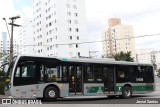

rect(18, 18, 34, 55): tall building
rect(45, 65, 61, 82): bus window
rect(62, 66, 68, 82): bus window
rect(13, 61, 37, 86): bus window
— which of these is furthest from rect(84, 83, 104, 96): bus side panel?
rect(18, 18, 34, 55): tall building

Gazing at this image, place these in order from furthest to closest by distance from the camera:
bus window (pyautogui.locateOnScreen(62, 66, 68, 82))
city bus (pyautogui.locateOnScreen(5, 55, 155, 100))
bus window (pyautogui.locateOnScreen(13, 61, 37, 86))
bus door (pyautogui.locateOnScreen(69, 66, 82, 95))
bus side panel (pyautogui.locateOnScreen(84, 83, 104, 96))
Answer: bus side panel (pyautogui.locateOnScreen(84, 83, 104, 96))
bus door (pyautogui.locateOnScreen(69, 66, 82, 95))
bus window (pyautogui.locateOnScreen(62, 66, 68, 82))
city bus (pyautogui.locateOnScreen(5, 55, 155, 100))
bus window (pyautogui.locateOnScreen(13, 61, 37, 86))

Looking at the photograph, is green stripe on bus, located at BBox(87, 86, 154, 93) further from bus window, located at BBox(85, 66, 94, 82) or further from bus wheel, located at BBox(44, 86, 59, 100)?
bus wheel, located at BBox(44, 86, 59, 100)

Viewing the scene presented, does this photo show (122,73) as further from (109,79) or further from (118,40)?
(118,40)

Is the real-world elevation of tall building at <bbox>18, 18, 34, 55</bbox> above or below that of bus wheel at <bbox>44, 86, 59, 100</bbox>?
above

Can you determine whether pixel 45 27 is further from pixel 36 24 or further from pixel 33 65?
pixel 33 65

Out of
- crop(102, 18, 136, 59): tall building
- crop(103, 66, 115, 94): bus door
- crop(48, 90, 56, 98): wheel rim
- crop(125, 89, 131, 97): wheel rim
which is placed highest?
crop(102, 18, 136, 59): tall building

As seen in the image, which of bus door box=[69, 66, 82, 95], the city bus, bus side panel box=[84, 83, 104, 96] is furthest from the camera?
bus side panel box=[84, 83, 104, 96]

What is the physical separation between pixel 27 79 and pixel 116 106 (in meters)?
5.83

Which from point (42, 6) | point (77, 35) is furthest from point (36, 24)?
point (77, 35)

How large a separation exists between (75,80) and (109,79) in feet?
10.4

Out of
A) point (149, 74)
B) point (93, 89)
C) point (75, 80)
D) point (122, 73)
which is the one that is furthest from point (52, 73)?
point (149, 74)

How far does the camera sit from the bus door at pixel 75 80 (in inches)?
778

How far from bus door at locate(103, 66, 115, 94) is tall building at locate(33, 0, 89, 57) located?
56078 millimetres

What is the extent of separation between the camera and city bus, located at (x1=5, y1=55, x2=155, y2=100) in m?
18.1
